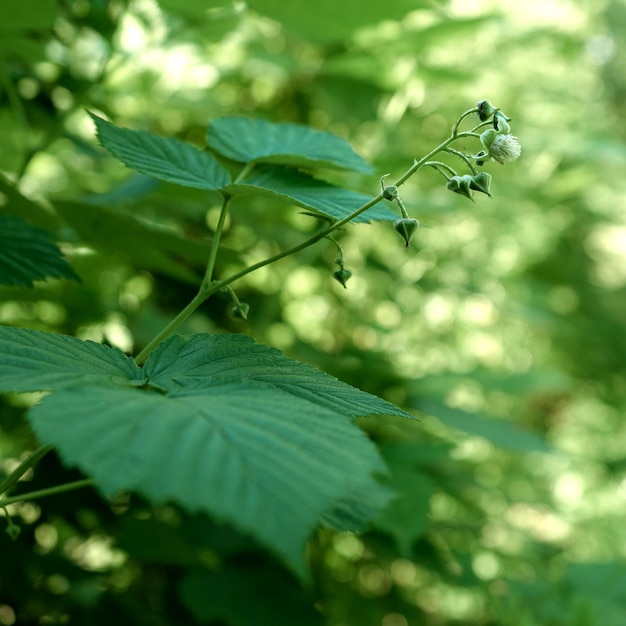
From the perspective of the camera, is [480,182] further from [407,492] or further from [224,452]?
[407,492]

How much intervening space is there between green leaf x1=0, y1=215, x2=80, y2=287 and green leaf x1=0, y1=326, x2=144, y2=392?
0.59 feet

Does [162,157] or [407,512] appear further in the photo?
[407,512]

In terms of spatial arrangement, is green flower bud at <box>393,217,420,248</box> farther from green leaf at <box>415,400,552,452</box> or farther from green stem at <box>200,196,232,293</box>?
green leaf at <box>415,400,552,452</box>

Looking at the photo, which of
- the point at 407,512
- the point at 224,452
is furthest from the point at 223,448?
the point at 407,512

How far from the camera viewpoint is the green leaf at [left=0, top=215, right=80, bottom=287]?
59cm

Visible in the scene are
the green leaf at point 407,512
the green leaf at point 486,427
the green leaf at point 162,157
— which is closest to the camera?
the green leaf at point 162,157

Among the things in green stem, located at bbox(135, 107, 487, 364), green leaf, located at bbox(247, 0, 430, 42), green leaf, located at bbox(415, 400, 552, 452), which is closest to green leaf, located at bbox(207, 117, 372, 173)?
green stem, located at bbox(135, 107, 487, 364)

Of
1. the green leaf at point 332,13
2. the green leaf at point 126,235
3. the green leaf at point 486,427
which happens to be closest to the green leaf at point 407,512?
the green leaf at point 486,427

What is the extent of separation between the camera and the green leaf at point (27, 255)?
594 mm

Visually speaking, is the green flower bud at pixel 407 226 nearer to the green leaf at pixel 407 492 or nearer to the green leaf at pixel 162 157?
the green leaf at pixel 162 157

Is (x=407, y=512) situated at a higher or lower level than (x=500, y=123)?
lower

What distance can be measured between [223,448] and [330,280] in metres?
Answer: 1.08

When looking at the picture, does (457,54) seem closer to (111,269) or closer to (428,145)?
(428,145)

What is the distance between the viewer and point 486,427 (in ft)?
3.51
